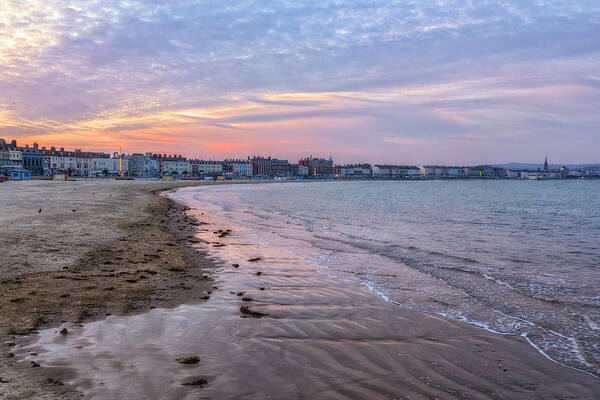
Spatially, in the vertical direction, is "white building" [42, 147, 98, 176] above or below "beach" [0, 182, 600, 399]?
above

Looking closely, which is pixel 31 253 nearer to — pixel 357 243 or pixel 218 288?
pixel 218 288

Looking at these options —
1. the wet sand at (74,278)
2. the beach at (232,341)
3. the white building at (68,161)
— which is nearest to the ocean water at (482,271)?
the beach at (232,341)

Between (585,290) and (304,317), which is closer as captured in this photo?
(304,317)

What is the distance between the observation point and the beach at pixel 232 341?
15.6ft

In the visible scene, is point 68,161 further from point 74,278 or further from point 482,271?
point 482,271

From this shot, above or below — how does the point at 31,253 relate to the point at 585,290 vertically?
above

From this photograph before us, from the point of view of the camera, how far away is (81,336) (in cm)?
595

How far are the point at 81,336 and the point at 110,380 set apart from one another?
63.3 inches

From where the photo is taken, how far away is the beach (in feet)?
15.6

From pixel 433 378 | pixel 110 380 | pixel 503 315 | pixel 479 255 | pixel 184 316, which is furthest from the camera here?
pixel 479 255

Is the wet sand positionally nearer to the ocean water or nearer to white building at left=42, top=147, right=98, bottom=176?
the ocean water

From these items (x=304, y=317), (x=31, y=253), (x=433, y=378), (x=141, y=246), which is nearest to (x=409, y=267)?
(x=304, y=317)

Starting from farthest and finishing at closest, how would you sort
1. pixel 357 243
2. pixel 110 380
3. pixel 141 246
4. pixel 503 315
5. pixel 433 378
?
1. pixel 357 243
2. pixel 141 246
3. pixel 503 315
4. pixel 433 378
5. pixel 110 380

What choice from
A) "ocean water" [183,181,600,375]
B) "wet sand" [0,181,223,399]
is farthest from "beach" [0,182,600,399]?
"ocean water" [183,181,600,375]
